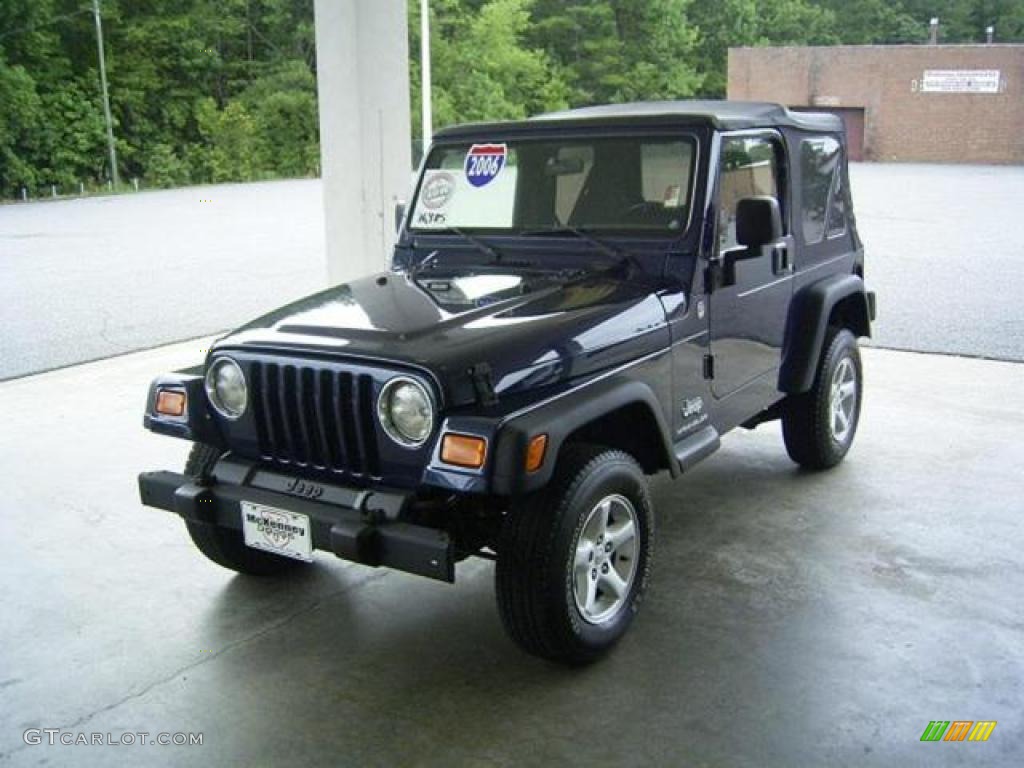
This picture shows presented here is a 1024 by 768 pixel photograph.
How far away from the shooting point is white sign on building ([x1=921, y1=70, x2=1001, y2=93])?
39062mm

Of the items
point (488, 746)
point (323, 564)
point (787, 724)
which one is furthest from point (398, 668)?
point (787, 724)

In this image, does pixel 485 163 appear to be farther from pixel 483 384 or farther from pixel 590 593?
pixel 590 593

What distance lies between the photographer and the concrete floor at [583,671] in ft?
10.1

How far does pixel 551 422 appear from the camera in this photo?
123 inches

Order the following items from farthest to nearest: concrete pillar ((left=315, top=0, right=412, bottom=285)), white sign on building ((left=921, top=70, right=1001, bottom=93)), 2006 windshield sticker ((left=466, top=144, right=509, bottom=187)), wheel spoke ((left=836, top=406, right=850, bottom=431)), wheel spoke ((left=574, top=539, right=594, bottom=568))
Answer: white sign on building ((left=921, top=70, right=1001, bottom=93)) < concrete pillar ((left=315, top=0, right=412, bottom=285)) < wheel spoke ((left=836, top=406, right=850, bottom=431)) < 2006 windshield sticker ((left=466, top=144, right=509, bottom=187)) < wheel spoke ((left=574, top=539, right=594, bottom=568))

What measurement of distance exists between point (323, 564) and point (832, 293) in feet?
9.03

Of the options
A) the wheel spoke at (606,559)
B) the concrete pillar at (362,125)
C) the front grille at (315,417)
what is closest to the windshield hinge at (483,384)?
the front grille at (315,417)

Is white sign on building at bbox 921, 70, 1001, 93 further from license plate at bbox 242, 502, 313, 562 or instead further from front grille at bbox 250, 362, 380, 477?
license plate at bbox 242, 502, 313, 562

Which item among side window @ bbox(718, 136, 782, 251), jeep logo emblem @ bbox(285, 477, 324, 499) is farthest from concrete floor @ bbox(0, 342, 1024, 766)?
side window @ bbox(718, 136, 782, 251)

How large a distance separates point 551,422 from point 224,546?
1664mm

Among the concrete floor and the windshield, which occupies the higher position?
the windshield

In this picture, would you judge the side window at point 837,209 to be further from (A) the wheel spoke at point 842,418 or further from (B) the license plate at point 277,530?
(B) the license plate at point 277,530

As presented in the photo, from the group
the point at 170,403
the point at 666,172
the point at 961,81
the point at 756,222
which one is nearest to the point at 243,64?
the point at 961,81

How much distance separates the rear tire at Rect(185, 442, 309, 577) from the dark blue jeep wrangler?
0.01 metres
